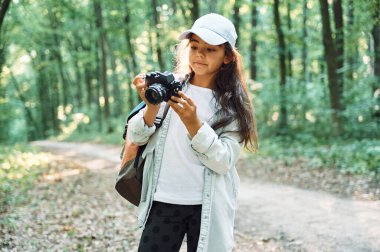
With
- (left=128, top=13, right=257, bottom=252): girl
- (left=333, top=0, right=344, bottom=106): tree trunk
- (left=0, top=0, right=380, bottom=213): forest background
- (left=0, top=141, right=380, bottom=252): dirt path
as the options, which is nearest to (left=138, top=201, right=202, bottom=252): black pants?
(left=128, top=13, right=257, bottom=252): girl

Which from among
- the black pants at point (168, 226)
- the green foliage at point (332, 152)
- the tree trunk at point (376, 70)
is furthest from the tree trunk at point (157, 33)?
the black pants at point (168, 226)

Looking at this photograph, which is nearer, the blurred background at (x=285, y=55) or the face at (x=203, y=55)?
the face at (x=203, y=55)

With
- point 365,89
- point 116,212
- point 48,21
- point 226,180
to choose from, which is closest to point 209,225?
point 226,180

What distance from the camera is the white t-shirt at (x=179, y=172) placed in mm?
2289

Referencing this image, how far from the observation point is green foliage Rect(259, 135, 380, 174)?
8.51 m

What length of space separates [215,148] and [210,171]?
0.65 feet

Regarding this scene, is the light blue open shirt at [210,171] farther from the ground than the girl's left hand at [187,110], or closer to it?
closer to it

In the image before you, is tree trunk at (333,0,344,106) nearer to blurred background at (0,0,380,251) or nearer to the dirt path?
blurred background at (0,0,380,251)

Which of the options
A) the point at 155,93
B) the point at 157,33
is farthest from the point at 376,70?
the point at 155,93

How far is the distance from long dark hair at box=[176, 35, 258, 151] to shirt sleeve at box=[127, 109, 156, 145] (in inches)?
15.9

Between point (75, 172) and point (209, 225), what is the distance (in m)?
8.85

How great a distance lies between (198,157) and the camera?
2.26m

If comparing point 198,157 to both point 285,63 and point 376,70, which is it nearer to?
point 376,70

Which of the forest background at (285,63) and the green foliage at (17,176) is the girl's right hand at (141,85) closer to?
the forest background at (285,63)
